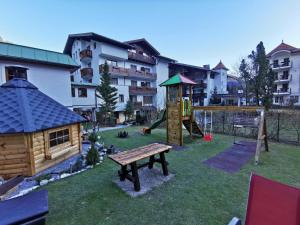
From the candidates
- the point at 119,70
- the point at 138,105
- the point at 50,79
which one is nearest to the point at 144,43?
the point at 119,70

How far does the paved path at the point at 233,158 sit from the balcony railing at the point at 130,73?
55.0 feet

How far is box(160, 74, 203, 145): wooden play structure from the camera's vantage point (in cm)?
880

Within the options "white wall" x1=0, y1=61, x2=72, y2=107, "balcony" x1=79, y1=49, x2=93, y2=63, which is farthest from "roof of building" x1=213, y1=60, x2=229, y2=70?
"white wall" x1=0, y1=61, x2=72, y2=107

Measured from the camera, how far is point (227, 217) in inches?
126

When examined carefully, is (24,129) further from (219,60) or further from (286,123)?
(219,60)

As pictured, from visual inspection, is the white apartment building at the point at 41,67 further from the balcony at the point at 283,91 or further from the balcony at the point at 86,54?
the balcony at the point at 283,91

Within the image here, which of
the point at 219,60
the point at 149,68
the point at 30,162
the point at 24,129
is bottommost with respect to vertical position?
the point at 30,162

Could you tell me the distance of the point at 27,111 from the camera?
600 cm

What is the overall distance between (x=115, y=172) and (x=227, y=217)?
3611mm

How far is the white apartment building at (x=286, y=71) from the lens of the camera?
28.1m

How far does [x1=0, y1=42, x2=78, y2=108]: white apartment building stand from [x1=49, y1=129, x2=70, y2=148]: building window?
4297 mm

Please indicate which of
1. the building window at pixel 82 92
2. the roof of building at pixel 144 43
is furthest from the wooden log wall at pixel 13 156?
the roof of building at pixel 144 43

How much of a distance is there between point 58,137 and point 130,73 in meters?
17.3

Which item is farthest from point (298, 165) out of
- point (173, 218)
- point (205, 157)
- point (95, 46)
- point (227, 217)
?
point (95, 46)
